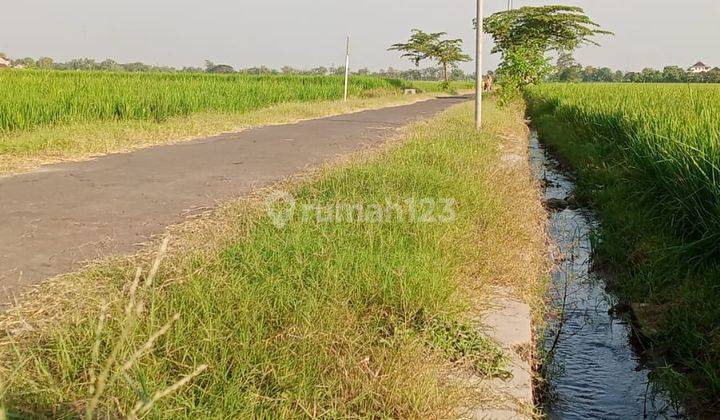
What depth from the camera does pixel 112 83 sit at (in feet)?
45.8

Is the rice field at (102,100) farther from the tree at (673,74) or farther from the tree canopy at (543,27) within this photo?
the tree at (673,74)

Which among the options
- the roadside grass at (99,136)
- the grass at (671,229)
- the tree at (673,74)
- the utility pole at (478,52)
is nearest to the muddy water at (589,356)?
the grass at (671,229)

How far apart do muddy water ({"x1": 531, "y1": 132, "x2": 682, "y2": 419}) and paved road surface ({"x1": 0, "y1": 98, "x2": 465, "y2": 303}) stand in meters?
2.76

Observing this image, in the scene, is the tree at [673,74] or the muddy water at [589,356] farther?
the tree at [673,74]

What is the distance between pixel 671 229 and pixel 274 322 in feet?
12.7

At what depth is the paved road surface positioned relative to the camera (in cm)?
364

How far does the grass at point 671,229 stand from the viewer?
11.1 feet

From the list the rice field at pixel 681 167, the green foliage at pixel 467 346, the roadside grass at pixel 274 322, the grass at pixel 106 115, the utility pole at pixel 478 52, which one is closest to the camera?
the roadside grass at pixel 274 322

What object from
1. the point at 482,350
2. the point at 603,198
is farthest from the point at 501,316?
the point at 603,198

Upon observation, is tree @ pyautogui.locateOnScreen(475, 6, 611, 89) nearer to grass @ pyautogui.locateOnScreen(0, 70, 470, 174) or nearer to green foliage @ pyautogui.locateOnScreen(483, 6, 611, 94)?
green foliage @ pyautogui.locateOnScreen(483, 6, 611, 94)

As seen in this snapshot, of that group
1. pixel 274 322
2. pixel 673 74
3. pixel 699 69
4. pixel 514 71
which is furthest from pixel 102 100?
pixel 699 69

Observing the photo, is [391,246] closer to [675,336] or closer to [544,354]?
[544,354]

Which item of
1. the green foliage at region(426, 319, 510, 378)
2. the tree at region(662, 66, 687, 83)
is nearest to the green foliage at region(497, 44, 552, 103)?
the green foliage at region(426, 319, 510, 378)

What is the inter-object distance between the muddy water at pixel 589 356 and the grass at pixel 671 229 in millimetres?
174
